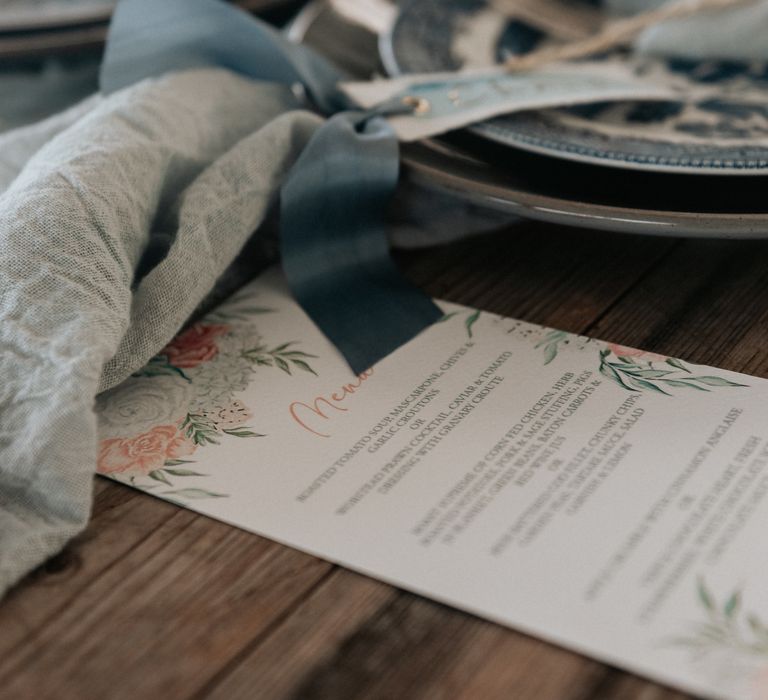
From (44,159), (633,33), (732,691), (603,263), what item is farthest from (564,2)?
(732,691)

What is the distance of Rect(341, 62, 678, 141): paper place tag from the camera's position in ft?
1.41

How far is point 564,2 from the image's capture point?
60 cm

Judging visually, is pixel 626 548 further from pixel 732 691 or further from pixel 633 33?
pixel 633 33

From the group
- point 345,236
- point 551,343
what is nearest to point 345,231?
point 345,236

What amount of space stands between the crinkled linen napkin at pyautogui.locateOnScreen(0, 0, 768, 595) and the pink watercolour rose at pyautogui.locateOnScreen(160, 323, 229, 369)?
2cm

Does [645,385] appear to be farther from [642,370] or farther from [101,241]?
[101,241]

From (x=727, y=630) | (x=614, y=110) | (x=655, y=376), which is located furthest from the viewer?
(x=614, y=110)

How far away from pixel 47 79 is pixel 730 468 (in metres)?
0.44

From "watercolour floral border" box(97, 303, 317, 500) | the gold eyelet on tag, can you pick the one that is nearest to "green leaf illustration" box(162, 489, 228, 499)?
"watercolour floral border" box(97, 303, 317, 500)

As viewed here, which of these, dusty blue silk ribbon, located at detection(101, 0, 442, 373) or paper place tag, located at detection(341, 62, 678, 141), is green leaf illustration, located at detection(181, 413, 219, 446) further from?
paper place tag, located at detection(341, 62, 678, 141)

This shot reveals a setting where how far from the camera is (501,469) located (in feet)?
1.02

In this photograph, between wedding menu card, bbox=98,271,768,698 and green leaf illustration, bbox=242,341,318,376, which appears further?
green leaf illustration, bbox=242,341,318,376

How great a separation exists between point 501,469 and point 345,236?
6.2 inches

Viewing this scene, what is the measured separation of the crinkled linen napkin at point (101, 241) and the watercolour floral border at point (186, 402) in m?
0.02
